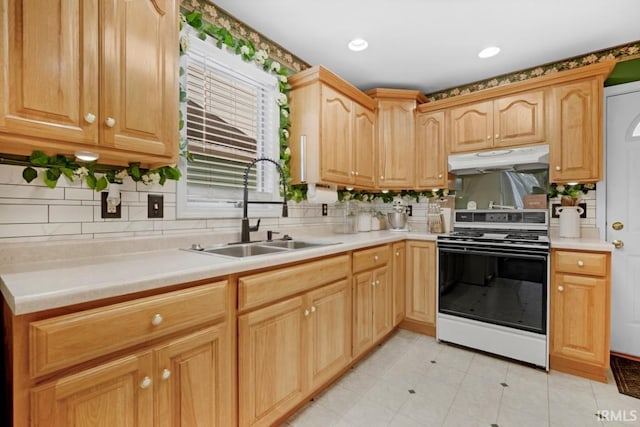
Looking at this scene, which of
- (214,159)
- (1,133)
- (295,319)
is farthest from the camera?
(214,159)

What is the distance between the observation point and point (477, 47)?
2482 mm

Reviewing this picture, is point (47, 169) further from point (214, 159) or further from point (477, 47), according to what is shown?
point (477, 47)

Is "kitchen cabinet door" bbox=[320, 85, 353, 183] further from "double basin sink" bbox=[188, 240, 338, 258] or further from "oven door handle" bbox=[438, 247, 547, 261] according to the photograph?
"oven door handle" bbox=[438, 247, 547, 261]

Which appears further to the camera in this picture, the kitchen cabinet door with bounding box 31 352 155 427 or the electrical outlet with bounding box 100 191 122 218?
the electrical outlet with bounding box 100 191 122 218

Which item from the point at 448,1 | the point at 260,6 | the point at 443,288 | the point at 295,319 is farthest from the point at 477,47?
the point at 295,319

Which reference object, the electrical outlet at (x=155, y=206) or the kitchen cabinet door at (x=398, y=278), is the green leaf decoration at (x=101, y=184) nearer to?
the electrical outlet at (x=155, y=206)

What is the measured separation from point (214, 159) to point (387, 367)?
Result: 1.95 m

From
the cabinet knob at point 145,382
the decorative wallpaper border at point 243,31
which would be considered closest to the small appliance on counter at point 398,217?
the decorative wallpaper border at point 243,31

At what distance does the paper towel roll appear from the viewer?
8.21 ft

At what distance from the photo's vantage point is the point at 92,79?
1169mm

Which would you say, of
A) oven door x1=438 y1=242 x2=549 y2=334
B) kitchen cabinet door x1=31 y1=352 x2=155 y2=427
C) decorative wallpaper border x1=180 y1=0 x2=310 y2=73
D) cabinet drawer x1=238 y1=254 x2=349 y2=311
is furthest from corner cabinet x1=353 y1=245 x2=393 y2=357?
decorative wallpaper border x1=180 y1=0 x2=310 y2=73

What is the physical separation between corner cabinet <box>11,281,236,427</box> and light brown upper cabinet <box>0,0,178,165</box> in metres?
0.65

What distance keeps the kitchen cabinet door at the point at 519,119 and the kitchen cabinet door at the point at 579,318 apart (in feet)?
3.94

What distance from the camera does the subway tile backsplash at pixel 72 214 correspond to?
1270 millimetres
